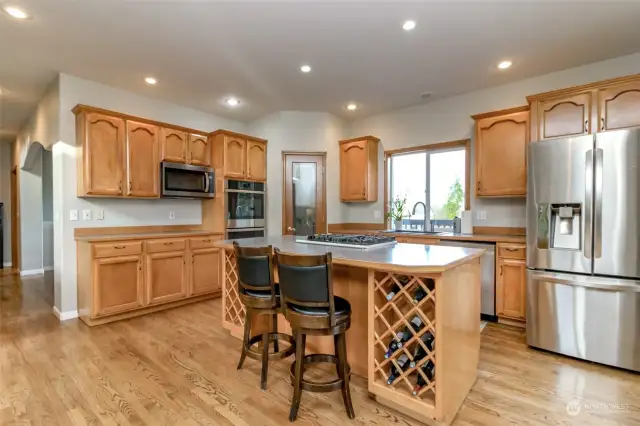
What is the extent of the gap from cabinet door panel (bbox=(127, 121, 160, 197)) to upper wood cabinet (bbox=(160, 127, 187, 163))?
0.09 meters

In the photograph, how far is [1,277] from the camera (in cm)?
578

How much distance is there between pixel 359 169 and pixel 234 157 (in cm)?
196

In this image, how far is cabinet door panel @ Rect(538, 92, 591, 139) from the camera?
2.93 meters

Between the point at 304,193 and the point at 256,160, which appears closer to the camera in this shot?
the point at 256,160

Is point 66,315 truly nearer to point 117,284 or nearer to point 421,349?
point 117,284

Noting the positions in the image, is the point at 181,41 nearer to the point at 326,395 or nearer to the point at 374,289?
the point at 374,289

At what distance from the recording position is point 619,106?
2.80 m

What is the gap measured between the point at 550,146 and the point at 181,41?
3465 millimetres

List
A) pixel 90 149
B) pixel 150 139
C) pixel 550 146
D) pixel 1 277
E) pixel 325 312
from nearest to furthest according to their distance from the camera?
pixel 325 312, pixel 550 146, pixel 90 149, pixel 150 139, pixel 1 277

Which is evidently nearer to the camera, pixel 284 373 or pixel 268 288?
pixel 268 288

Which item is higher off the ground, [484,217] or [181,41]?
[181,41]

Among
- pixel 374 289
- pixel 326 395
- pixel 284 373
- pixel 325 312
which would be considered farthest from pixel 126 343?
pixel 374 289

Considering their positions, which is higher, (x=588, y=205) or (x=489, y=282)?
(x=588, y=205)

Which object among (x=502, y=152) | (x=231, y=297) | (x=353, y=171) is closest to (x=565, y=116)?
(x=502, y=152)
